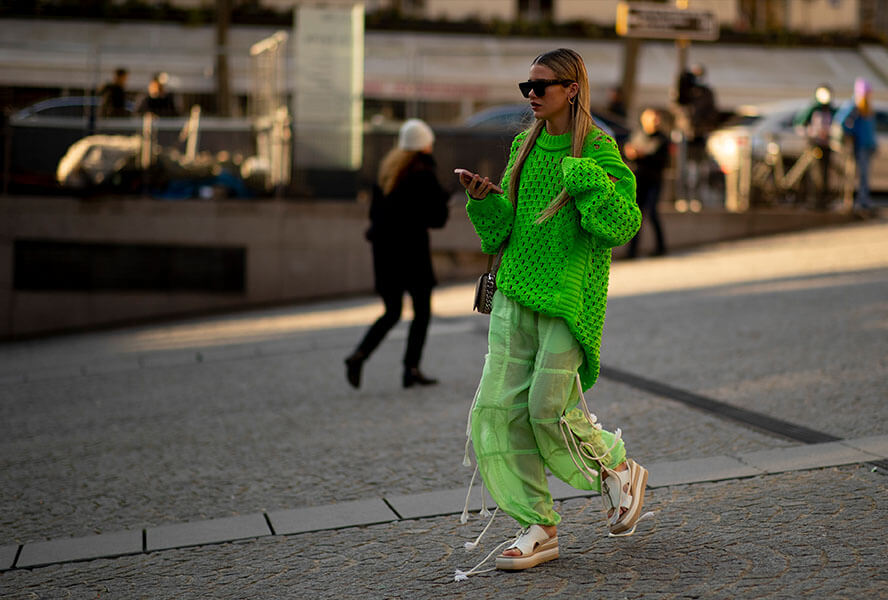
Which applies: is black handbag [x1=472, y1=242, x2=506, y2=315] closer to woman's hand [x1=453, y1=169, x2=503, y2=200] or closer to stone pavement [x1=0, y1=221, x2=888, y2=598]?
woman's hand [x1=453, y1=169, x2=503, y2=200]

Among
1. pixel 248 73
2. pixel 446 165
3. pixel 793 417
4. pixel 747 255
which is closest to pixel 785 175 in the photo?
pixel 747 255

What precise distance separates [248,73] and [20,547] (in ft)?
38.8

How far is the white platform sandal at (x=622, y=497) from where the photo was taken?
13.6ft

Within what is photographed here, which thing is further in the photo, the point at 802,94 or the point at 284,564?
the point at 802,94

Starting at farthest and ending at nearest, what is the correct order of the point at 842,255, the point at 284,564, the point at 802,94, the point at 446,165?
the point at 802,94, the point at 446,165, the point at 842,255, the point at 284,564

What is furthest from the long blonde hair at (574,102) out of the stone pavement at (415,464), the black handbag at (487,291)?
the stone pavement at (415,464)

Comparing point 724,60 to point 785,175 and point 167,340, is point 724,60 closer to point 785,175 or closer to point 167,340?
point 785,175

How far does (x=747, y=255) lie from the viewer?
14602mm

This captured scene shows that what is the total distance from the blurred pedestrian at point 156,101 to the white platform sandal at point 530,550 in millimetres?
12478

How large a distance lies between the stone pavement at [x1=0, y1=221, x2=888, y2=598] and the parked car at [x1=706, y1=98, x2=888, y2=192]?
18.1 feet

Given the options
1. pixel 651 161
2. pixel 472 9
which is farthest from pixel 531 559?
pixel 472 9

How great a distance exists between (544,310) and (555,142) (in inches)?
23.1

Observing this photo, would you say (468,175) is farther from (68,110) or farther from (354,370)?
(68,110)

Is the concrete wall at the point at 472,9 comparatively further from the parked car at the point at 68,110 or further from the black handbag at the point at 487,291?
the black handbag at the point at 487,291
